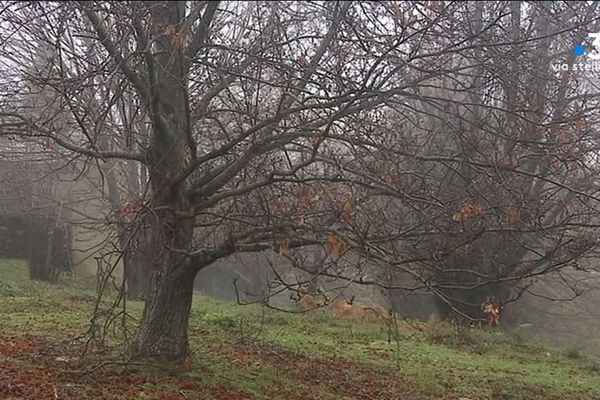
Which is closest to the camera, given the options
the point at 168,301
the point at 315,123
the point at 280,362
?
the point at 315,123

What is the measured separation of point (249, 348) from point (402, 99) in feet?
13.3

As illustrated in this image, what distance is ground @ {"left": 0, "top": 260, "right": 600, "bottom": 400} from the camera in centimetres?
610

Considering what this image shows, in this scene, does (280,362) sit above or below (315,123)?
below

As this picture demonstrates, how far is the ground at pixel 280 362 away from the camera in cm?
610

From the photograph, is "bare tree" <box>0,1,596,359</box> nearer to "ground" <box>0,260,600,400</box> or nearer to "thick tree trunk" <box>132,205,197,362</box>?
"thick tree trunk" <box>132,205,197,362</box>

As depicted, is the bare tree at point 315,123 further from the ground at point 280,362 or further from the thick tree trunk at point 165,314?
the ground at point 280,362

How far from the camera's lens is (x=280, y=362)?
841 centimetres

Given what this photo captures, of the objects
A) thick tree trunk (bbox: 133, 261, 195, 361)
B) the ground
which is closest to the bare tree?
thick tree trunk (bbox: 133, 261, 195, 361)

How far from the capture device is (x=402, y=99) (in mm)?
6188

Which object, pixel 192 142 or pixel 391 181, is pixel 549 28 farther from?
pixel 192 142

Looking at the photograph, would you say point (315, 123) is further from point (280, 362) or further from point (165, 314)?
point (280, 362)

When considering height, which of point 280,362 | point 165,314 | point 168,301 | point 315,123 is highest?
point 315,123

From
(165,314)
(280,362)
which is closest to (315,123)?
(165,314)

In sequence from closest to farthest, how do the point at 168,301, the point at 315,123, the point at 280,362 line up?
the point at 315,123, the point at 168,301, the point at 280,362
